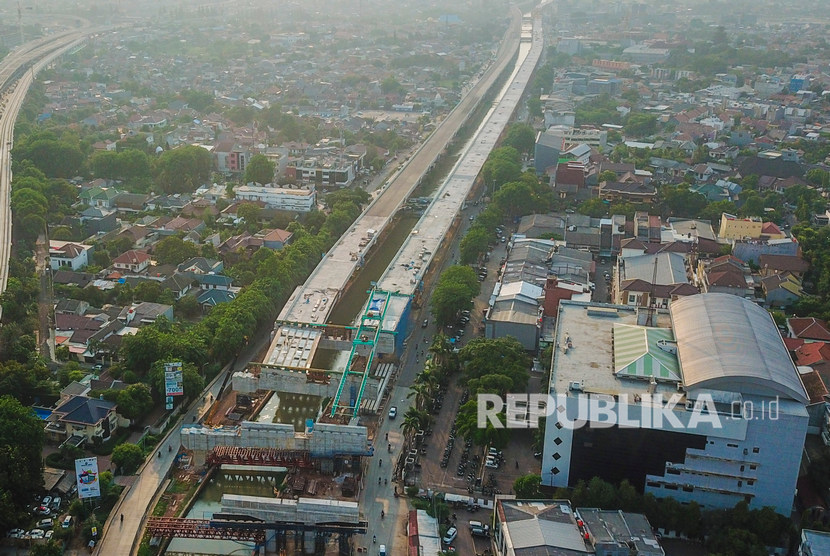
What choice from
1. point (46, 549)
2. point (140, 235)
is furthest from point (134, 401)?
point (140, 235)

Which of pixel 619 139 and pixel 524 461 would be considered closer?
pixel 524 461

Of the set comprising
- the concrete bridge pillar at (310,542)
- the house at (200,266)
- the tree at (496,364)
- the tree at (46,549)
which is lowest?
the concrete bridge pillar at (310,542)

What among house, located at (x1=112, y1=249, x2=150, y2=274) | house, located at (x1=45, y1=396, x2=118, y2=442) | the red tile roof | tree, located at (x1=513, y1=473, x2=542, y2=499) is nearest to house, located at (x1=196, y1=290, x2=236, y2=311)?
house, located at (x1=112, y1=249, x2=150, y2=274)

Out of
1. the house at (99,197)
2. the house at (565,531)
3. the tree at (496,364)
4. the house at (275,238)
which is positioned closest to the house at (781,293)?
the tree at (496,364)

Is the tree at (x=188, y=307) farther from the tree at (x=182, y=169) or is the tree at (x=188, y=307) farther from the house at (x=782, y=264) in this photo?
the house at (x=782, y=264)

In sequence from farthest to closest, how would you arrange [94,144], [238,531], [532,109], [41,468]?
[532,109]
[94,144]
[41,468]
[238,531]

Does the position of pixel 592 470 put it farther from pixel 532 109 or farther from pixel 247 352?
pixel 532 109

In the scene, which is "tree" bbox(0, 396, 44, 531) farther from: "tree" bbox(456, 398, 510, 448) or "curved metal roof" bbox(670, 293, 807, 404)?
"curved metal roof" bbox(670, 293, 807, 404)

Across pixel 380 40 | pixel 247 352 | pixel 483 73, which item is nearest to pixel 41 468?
pixel 247 352
